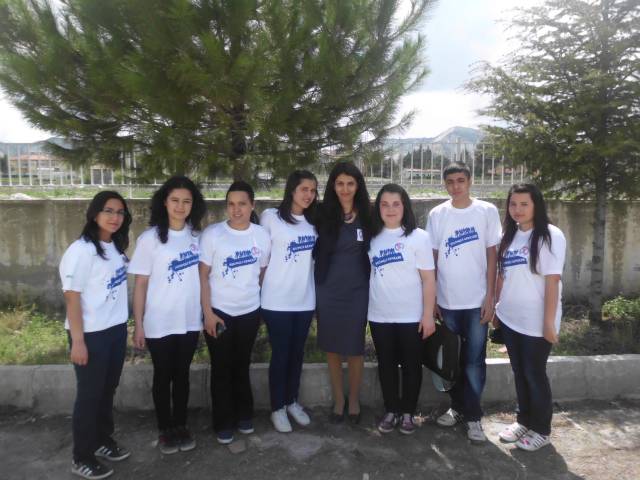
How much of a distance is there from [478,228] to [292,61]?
1727 millimetres

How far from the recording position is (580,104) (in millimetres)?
4020

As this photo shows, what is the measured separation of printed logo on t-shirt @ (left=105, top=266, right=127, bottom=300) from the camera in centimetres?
250

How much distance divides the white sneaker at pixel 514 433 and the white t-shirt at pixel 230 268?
1836 millimetres

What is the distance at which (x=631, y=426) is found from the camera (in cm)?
302

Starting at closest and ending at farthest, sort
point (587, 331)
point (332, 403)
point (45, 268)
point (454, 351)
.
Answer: point (454, 351), point (332, 403), point (587, 331), point (45, 268)

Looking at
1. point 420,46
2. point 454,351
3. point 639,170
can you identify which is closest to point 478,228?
point 454,351

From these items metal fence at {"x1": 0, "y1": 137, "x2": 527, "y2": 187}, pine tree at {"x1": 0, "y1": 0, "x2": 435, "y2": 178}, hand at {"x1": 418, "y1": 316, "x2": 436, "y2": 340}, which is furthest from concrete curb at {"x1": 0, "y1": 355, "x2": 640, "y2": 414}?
metal fence at {"x1": 0, "y1": 137, "x2": 527, "y2": 187}

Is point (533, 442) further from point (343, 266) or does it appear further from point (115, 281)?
point (115, 281)

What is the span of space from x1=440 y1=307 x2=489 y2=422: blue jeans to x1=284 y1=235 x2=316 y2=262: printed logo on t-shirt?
1.03 meters

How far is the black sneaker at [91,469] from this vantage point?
2.48 metres

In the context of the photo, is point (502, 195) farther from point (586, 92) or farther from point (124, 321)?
point (124, 321)

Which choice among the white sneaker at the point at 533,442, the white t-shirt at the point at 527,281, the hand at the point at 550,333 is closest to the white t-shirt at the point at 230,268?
the white t-shirt at the point at 527,281

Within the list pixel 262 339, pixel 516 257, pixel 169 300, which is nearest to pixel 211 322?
pixel 169 300

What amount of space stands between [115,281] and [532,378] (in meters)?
2.60
